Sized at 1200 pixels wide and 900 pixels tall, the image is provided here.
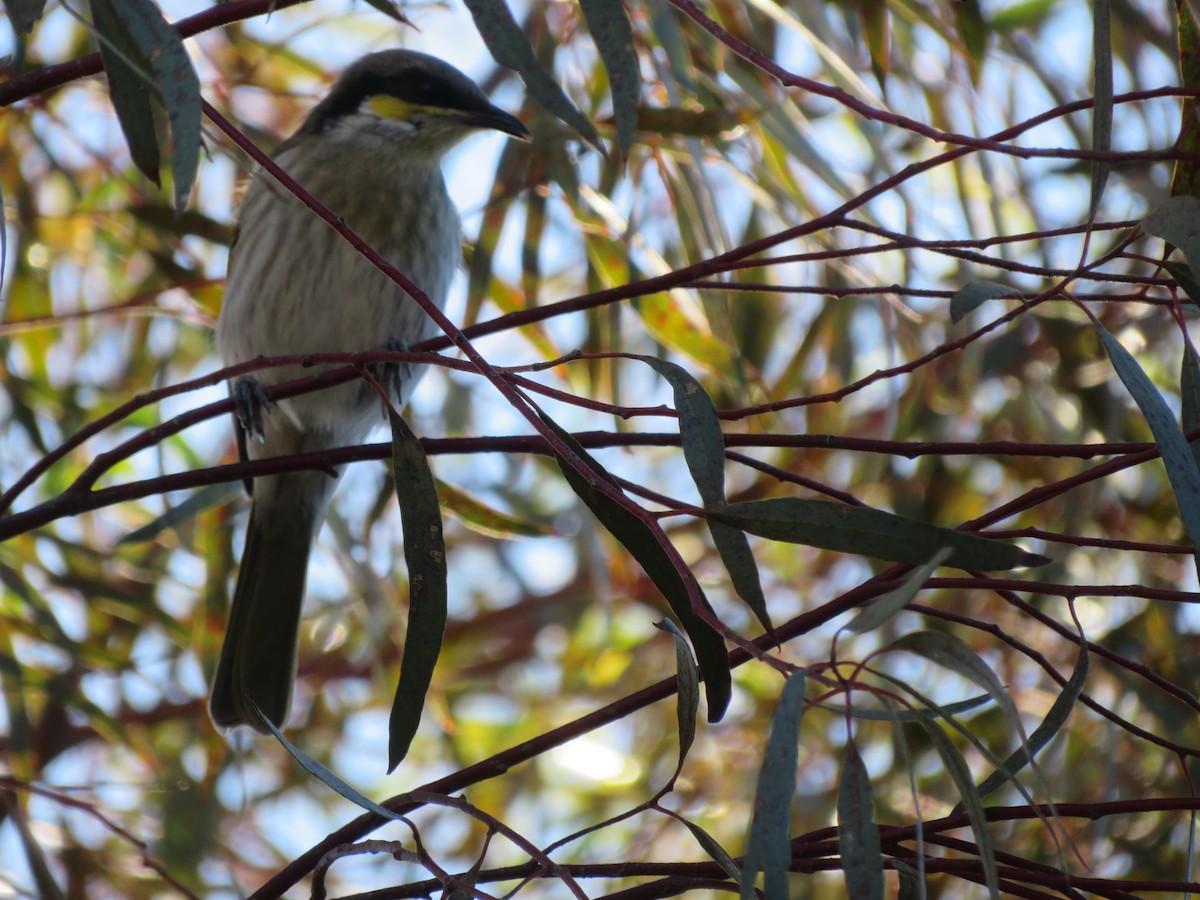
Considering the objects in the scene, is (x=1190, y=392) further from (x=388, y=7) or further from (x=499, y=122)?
(x=499, y=122)

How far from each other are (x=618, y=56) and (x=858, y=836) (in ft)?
2.44

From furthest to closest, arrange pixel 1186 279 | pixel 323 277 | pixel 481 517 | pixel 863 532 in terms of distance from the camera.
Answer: pixel 323 277 → pixel 481 517 → pixel 1186 279 → pixel 863 532

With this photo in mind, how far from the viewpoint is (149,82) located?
1.15 metres

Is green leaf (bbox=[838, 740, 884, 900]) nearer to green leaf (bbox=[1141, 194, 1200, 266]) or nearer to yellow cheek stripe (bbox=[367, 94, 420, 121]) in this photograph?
green leaf (bbox=[1141, 194, 1200, 266])

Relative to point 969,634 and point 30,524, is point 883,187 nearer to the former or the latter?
point 30,524

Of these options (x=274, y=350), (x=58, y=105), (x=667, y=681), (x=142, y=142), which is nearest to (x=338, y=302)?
(x=274, y=350)

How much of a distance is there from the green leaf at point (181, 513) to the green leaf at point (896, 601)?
1.05 meters

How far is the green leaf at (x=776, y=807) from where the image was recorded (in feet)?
3.24

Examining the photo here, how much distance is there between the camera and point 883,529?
3.64 feet

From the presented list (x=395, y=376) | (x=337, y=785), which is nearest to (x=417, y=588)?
(x=337, y=785)

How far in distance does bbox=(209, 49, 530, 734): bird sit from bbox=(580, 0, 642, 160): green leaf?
3.92 ft

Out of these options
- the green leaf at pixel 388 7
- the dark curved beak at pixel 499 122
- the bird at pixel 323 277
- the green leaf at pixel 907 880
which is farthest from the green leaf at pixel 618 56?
the bird at pixel 323 277

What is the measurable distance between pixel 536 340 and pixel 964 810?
155 centimetres

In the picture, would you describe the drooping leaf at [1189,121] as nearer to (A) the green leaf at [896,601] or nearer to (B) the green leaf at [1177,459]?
(B) the green leaf at [1177,459]
